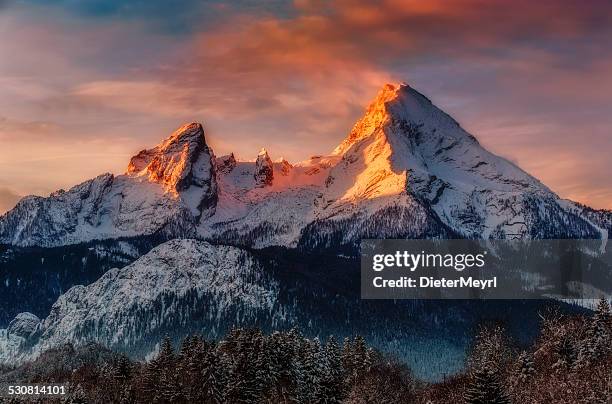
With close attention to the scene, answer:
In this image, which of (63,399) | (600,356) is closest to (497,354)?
(600,356)

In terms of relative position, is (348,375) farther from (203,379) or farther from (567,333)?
(567,333)

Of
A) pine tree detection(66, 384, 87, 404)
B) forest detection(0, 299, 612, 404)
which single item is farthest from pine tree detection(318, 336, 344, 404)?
pine tree detection(66, 384, 87, 404)

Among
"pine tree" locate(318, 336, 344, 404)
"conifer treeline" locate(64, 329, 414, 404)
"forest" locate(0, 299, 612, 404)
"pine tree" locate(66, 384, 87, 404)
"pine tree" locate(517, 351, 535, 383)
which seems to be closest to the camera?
"pine tree" locate(318, 336, 344, 404)

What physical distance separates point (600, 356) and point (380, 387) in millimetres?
38305

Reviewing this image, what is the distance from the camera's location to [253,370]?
174250 millimetres

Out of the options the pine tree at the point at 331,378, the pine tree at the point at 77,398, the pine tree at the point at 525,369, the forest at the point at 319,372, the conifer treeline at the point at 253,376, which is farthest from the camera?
the pine tree at the point at 77,398

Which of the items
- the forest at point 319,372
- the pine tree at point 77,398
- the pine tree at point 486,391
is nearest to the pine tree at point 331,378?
the forest at point 319,372

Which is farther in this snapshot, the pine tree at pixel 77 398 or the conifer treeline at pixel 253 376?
the pine tree at pixel 77 398

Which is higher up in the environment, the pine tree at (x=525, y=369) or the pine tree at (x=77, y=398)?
the pine tree at (x=525, y=369)

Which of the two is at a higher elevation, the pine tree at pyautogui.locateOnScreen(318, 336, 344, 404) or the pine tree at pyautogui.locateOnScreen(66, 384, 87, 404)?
the pine tree at pyautogui.locateOnScreen(318, 336, 344, 404)

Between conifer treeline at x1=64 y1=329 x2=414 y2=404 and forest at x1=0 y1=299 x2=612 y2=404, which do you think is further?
conifer treeline at x1=64 y1=329 x2=414 y2=404

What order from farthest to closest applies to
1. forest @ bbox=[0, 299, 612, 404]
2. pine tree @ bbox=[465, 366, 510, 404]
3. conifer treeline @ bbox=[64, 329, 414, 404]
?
conifer treeline @ bbox=[64, 329, 414, 404], forest @ bbox=[0, 299, 612, 404], pine tree @ bbox=[465, 366, 510, 404]

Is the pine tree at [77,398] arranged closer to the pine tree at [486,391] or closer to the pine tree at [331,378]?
the pine tree at [331,378]

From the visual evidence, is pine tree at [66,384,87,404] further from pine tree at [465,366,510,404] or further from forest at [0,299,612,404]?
pine tree at [465,366,510,404]
